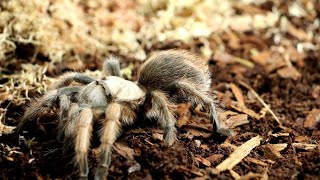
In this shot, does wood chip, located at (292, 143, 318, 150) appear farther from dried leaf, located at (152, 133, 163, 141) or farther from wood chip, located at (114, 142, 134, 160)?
wood chip, located at (114, 142, 134, 160)

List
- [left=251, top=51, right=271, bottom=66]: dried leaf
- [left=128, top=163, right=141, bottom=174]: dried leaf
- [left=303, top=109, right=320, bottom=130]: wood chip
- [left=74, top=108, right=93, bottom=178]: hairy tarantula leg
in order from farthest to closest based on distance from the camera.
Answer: [left=251, top=51, right=271, bottom=66]: dried leaf < [left=303, top=109, right=320, bottom=130]: wood chip < [left=128, top=163, right=141, bottom=174]: dried leaf < [left=74, top=108, right=93, bottom=178]: hairy tarantula leg

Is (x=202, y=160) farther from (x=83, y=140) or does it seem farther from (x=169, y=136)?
(x=83, y=140)

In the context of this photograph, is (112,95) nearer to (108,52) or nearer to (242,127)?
(242,127)

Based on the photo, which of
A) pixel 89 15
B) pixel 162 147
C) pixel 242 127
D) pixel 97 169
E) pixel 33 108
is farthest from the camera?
pixel 89 15

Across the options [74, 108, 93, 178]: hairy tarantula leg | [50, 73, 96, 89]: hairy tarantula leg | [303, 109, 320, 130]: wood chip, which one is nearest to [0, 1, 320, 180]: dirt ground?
[303, 109, 320, 130]: wood chip

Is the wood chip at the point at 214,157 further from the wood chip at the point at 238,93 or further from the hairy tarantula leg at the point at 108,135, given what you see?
the wood chip at the point at 238,93

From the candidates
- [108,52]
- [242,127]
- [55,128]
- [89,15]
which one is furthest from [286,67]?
[55,128]

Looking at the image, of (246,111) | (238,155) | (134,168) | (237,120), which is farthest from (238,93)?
(134,168)
